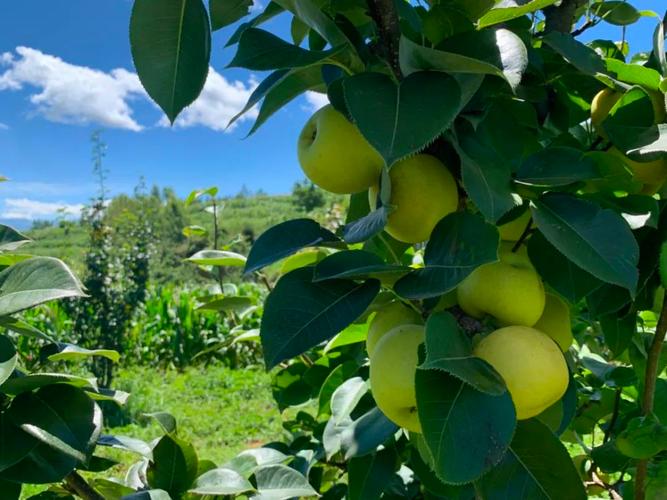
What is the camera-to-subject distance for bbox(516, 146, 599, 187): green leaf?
2.31ft

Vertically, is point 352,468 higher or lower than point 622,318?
lower

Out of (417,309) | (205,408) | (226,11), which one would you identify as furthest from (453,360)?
(205,408)

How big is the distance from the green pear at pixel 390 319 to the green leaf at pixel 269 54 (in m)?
0.29

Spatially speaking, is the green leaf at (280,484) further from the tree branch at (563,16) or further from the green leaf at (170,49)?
the tree branch at (563,16)

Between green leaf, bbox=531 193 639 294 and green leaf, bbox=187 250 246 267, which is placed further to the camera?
green leaf, bbox=187 250 246 267

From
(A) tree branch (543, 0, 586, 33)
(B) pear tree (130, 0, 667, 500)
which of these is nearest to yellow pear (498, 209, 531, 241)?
(B) pear tree (130, 0, 667, 500)

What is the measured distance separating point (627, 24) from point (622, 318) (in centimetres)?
68

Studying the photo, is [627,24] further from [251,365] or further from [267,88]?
[251,365]

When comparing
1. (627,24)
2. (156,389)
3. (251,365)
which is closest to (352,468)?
(627,24)

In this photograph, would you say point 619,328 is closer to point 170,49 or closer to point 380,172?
point 380,172

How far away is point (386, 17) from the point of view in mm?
705

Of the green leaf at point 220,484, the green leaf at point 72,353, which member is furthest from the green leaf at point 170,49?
the green leaf at point 220,484

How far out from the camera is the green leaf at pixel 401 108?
1.84 ft

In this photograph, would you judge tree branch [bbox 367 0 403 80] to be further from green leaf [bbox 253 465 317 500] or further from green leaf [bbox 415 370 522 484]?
green leaf [bbox 253 465 317 500]
